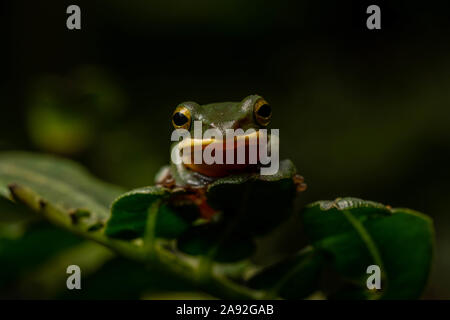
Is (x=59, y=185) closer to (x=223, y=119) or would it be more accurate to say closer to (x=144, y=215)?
(x=144, y=215)

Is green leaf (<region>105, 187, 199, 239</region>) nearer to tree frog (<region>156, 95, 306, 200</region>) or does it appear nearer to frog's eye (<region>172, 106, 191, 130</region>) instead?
tree frog (<region>156, 95, 306, 200</region>)

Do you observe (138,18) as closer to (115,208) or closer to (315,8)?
(315,8)

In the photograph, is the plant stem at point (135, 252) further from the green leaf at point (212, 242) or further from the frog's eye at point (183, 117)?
the frog's eye at point (183, 117)

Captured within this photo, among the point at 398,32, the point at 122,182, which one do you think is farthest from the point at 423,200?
the point at 122,182

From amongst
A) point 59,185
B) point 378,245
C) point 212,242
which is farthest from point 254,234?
point 59,185

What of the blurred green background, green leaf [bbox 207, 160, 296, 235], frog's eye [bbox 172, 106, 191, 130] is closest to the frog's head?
frog's eye [bbox 172, 106, 191, 130]

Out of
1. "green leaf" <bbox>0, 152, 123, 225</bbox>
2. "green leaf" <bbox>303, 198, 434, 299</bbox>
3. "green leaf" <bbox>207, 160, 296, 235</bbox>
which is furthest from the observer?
"green leaf" <bbox>0, 152, 123, 225</bbox>

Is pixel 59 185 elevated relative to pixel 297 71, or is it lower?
lower
